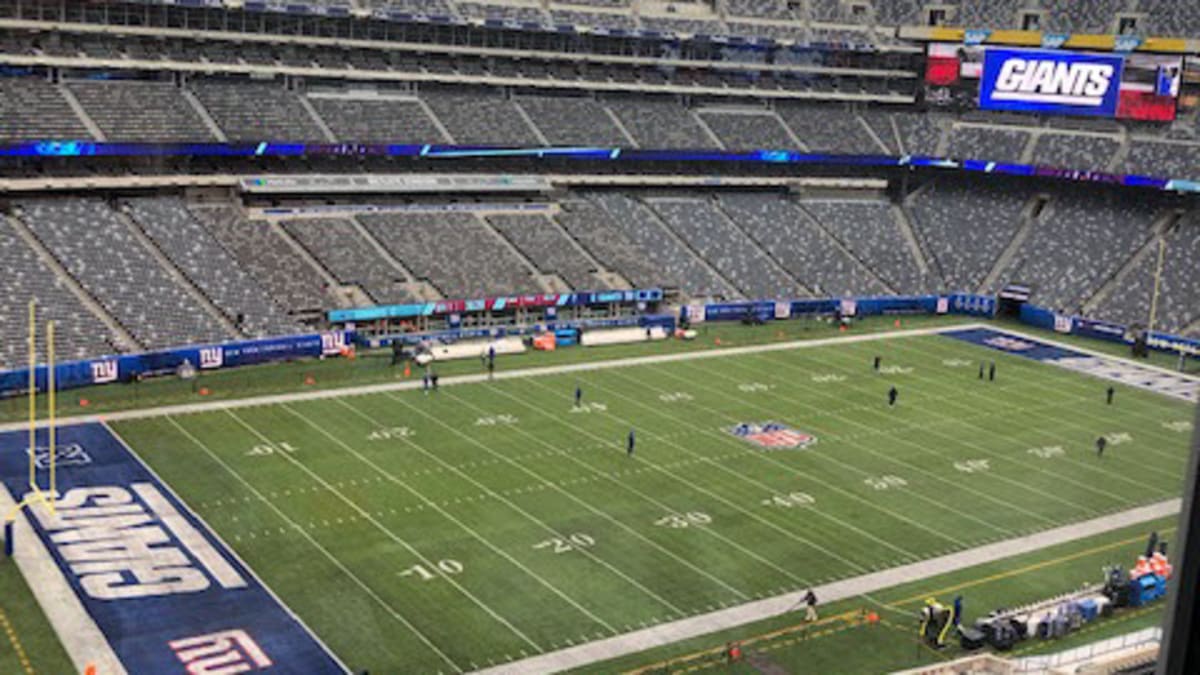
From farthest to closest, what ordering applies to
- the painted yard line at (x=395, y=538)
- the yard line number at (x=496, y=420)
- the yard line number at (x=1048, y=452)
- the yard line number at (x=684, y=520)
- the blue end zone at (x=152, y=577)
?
the yard line number at (x=496, y=420) → the yard line number at (x=1048, y=452) → the yard line number at (x=684, y=520) → the painted yard line at (x=395, y=538) → the blue end zone at (x=152, y=577)

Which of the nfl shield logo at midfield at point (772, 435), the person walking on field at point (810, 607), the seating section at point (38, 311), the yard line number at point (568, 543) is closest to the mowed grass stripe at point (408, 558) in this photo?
the yard line number at point (568, 543)

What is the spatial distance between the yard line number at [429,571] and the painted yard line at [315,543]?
3.81 ft

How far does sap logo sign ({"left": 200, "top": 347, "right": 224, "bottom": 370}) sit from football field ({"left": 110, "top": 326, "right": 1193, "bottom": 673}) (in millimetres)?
5756

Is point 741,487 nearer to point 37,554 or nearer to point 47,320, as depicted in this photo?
point 37,554

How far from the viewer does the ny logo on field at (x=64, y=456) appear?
35.2m

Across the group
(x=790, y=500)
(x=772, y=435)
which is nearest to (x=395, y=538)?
(x=790, y=500)

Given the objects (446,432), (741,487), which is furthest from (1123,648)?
(446,432)

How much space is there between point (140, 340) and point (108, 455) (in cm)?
1047

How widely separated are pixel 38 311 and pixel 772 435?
88.7 feet

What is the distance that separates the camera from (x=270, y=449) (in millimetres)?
37531

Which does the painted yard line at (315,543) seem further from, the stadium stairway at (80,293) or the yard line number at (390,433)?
the stadium stairway at (80,293)

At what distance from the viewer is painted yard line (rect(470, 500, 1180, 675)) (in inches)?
996

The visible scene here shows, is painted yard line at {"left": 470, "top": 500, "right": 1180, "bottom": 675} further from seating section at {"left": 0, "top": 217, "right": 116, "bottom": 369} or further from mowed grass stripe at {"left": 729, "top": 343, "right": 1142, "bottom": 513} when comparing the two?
seating section at {"left": 0, "top": 217, "right": 116, "bottom": 369}

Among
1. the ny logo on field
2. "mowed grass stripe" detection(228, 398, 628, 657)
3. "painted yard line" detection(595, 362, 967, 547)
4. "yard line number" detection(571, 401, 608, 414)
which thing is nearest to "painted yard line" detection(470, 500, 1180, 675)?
"mowed grass stripe" detection(228, 398, 628, 657)
